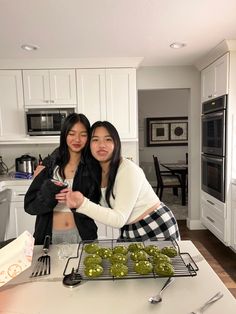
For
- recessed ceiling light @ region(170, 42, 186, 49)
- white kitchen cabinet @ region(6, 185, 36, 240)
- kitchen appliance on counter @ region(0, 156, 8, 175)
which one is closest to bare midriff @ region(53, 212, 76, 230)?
white kitchen cabinet @ region(6, 185, 36, 240)

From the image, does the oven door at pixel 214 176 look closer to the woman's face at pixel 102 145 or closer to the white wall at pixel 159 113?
the woman's face at pixel 102 145

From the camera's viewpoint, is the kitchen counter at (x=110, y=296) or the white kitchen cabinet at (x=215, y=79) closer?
the kitchen counter at (x=110, y=296)

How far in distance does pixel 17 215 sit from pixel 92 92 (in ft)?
5.72

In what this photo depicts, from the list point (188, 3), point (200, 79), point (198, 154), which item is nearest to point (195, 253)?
point (188, 3)

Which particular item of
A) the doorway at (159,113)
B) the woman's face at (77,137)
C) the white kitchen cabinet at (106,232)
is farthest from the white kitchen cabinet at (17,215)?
the doorway at (159,113)

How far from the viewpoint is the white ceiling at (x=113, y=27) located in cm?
181

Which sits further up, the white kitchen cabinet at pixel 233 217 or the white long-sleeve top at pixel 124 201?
the white long-sleeve top at pixel 124 201

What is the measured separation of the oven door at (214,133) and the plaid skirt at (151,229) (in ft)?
5.72

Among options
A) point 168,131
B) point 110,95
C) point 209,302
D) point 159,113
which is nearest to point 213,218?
point 110,95

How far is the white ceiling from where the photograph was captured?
1.81 meters

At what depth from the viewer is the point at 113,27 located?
217 cm

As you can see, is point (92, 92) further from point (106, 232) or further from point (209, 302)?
point (209, 302)

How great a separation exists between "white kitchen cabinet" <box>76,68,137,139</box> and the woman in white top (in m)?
1.85

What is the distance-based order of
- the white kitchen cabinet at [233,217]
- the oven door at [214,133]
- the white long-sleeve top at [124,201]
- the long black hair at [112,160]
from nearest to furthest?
the white long-sleeve top at [124,201], the long black hair at [112,160], the white kitchen cabinet at [233,217], the oven door at [214,133]
